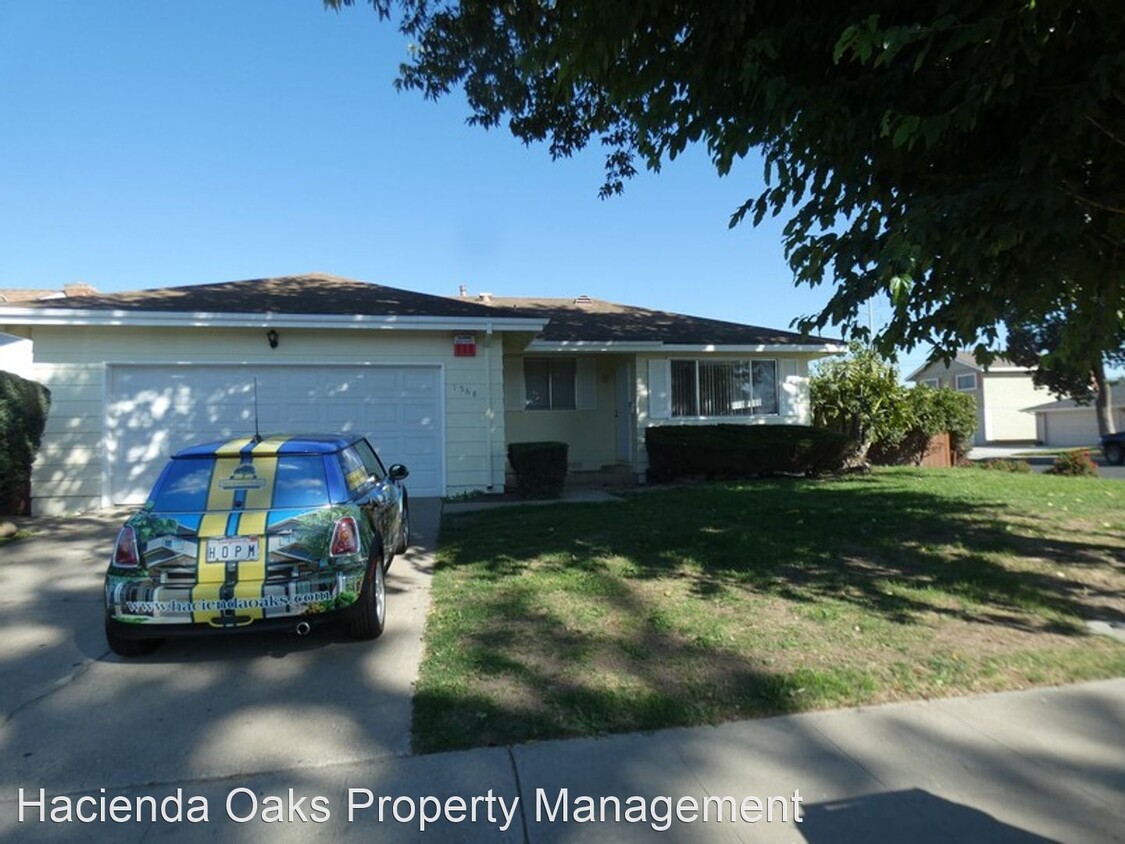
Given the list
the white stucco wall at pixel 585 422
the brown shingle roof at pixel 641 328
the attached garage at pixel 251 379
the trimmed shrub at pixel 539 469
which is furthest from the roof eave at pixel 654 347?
the trimmed shrub at pixel 539 469

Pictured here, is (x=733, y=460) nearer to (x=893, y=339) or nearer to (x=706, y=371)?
(x=706, y=371)

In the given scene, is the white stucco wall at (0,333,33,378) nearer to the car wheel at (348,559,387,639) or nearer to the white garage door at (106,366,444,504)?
the white garage door at (106,366,444,504)

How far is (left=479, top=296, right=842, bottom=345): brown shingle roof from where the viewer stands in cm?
1480

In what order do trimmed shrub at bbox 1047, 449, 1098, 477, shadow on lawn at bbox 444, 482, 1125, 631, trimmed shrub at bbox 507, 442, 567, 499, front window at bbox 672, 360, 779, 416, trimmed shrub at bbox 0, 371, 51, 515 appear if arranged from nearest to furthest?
shadow on lawn at bbox 444, 482, 1125, 631 < trimmed shrub at bbox 0, 371, 51, 515 < trimmed shrub at bbox 507, 442, 567, 499 < front window at bbox 672, 360, 779, 416 < trimmed shrub at bbox 1047, 449, 1098, 477

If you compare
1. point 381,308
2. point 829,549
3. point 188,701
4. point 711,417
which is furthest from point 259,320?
point 711,417

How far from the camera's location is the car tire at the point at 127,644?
15.2 feet

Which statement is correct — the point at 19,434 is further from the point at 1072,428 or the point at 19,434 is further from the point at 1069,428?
the point at 1069,428

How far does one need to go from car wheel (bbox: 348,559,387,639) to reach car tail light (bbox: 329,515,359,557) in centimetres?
24

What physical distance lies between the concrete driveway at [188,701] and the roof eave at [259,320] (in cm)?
561

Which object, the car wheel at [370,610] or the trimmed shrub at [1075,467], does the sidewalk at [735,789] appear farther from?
the trimmed shrub at [1075,467]

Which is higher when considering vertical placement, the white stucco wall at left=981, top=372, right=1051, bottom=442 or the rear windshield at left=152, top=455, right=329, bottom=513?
the white stucco wall at left=981, top=372, right=1051, bottom=442

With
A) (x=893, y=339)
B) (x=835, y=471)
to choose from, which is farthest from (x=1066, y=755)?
(x=835, y=471)

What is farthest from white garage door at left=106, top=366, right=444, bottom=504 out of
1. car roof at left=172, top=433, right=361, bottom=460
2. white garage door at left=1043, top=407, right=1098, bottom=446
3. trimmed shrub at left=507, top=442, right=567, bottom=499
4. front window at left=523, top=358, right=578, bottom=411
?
white garage door at left=1043, top=407, right=1098, bottom=446

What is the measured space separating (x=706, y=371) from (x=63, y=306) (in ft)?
38.0
